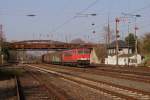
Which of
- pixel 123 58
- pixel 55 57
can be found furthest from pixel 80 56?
pixel 123 58

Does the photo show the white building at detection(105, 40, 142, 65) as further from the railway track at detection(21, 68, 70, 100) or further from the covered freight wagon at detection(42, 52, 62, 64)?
the railway track at detection(21, 68, 70, 100)

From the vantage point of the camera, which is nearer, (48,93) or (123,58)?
(48,93)

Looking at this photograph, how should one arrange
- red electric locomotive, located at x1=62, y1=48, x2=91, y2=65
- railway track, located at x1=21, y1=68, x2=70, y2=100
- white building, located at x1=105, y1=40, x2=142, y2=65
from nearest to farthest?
railway track, located at x1=21, y1=68, x2=70, y2=100
red electric locomotive, located at x1=62, y1=48, x2=91, y2=65
white building, located at x1=105, y1=40, x2=142, y2=65

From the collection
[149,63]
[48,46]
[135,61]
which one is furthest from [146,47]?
[48,46]

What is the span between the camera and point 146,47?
84188 mm

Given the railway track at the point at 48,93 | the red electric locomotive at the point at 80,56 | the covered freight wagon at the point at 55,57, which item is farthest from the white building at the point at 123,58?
the railway track at the point at 48,93

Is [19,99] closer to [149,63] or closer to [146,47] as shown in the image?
[149,63]

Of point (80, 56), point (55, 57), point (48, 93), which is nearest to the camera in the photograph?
point (48, 93)

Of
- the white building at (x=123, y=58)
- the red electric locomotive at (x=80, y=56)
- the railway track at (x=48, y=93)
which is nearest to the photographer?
the railway track at (x=48, y=93)

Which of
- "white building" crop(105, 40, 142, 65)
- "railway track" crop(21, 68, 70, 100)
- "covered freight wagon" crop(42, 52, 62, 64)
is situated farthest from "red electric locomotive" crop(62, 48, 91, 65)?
"railway track" crop(21, 68, 70, 100)

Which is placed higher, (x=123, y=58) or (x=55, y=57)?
(x=55, y=57)

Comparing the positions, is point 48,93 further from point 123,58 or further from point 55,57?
point 123,58

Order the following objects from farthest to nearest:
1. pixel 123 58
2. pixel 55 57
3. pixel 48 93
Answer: pixel 55 57 < pixel 123 58 < pixel 48 93

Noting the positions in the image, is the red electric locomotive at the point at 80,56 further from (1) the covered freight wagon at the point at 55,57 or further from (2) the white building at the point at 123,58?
(2) the white building at the point at 123,58
